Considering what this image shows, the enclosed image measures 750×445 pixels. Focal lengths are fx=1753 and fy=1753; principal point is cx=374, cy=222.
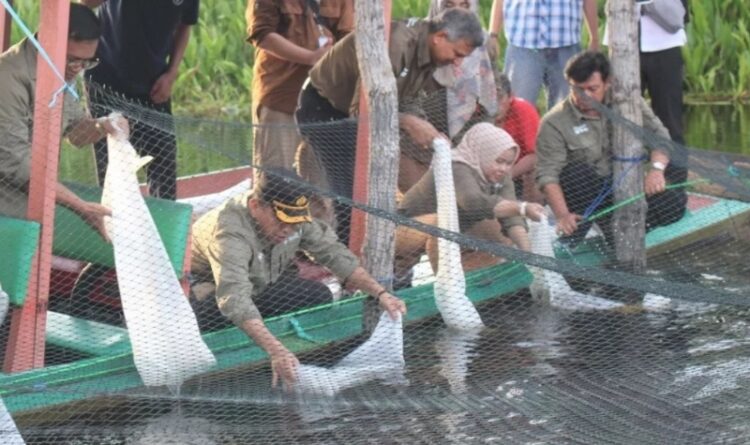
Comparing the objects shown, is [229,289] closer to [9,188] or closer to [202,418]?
[202,418]

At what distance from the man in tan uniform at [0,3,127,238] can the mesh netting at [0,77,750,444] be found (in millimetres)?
62

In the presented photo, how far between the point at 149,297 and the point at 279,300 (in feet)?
2.88

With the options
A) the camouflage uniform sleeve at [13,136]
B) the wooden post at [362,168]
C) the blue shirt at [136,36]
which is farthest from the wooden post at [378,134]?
the blue shirt at [136,36]

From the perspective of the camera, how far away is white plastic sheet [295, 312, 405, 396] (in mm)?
7332

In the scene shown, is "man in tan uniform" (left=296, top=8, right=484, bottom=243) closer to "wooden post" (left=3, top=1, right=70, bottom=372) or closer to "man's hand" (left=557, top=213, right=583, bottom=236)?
"man's hand" (left=557, top=213, right=583, bottom=236)

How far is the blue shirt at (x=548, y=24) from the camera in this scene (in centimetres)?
1052

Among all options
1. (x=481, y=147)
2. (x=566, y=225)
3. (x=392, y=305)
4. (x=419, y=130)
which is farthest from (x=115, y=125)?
(x=566, y=225)

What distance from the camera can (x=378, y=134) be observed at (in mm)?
8023

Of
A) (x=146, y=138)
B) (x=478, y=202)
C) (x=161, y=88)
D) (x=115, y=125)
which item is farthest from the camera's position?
(x=161, y=88)

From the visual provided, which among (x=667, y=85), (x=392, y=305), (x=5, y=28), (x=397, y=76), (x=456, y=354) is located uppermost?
(x=5, y=28)

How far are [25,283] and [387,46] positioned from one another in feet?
7.07

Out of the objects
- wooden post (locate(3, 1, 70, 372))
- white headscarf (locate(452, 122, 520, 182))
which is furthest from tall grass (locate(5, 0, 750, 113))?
wooden post (locate(3, 1, 70, 372))

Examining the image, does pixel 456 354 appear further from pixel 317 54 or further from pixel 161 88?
pixel 161 88

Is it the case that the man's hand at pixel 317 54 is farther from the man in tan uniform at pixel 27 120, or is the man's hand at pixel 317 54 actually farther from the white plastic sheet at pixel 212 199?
the man in tan uniform at pixel 27 120
